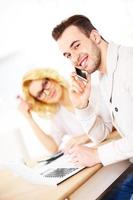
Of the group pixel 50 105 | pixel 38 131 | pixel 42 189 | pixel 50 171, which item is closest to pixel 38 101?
pixel 50 105

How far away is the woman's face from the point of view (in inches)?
64.2

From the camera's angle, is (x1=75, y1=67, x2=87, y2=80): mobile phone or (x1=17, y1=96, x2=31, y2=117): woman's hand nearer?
(x1=75, y1=67, x2=87, y2=80): mobile phone

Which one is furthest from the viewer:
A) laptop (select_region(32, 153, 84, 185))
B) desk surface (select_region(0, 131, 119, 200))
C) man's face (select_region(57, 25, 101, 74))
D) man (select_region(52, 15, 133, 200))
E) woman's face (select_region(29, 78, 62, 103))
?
woman's face (select_region(29, 78, 62, 103))

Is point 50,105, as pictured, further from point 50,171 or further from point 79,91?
point 50,171

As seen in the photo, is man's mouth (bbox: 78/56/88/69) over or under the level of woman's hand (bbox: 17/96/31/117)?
over

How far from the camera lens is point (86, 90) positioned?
4.74 ft

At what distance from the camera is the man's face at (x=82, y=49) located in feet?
4.49

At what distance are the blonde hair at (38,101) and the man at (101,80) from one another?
0.45 ft

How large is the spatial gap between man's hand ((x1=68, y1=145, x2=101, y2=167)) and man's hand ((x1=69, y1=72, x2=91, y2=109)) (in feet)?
0.81

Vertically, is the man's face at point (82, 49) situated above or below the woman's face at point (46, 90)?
above

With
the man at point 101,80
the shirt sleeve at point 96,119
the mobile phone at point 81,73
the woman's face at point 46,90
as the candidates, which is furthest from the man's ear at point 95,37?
the woman's face at point 46,90

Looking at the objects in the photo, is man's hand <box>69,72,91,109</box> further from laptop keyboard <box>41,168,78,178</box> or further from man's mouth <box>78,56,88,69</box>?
laptop keyboard <box>41,168,78,178</box>

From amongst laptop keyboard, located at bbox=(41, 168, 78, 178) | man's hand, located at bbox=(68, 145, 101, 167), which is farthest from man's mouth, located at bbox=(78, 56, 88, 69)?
laptop keyboard, located at bbox=(41, 168, 78, 178)

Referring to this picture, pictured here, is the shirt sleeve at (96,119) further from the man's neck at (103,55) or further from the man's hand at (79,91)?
the man's neck at (103,55)
